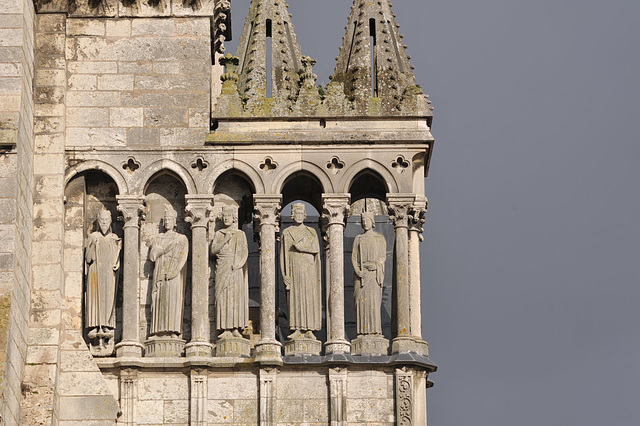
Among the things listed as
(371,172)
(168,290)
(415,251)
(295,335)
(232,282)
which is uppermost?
(371,172)

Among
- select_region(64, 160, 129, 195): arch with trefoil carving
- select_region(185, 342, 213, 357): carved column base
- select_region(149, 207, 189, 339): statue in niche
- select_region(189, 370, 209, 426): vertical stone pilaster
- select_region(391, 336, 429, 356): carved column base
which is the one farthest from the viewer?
select_region(64, 160, 129, 195): arch with trefoil carving

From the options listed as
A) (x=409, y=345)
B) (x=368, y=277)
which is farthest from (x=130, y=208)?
(x=409, y=345)

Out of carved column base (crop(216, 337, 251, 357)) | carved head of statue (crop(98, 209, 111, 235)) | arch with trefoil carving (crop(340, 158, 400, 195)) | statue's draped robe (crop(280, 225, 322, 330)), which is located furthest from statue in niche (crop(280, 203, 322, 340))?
carved head of statue (crop(98, 209, 111, 235))

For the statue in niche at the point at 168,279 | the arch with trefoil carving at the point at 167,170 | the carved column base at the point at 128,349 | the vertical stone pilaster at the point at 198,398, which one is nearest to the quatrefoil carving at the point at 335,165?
the arch with trefoil carving at the point at 167,170

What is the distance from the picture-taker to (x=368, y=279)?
26.5 m

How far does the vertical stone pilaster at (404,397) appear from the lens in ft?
84.4

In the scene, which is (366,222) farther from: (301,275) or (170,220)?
(170,220)

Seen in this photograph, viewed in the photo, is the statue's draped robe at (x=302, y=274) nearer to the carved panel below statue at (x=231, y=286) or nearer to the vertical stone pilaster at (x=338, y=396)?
the carved panel below statue at (x=231, y=286)

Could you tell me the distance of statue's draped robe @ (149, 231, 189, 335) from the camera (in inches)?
1034

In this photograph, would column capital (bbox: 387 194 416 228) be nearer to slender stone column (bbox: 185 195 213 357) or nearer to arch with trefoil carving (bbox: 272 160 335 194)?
arch with trefoil carving (bbox: 272 160 335 194)

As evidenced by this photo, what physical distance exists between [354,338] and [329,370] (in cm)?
75

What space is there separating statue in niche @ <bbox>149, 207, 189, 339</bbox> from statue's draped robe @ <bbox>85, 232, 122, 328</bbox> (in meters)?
0.45

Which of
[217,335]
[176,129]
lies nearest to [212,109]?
[176,129]

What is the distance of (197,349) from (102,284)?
1.38m
